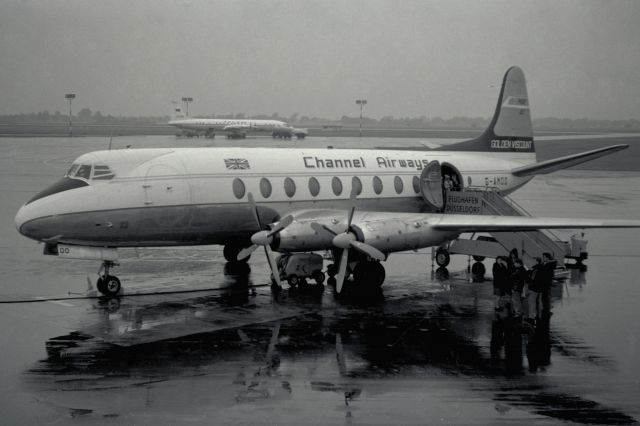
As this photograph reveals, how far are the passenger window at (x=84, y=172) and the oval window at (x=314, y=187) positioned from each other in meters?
6.13

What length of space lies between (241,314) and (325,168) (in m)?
6.75

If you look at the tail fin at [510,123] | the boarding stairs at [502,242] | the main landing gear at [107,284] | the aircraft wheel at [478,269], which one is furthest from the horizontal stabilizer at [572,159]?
the main landing gear at [107,284]

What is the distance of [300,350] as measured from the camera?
15.0 meters

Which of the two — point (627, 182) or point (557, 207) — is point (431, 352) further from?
point (627, 182)

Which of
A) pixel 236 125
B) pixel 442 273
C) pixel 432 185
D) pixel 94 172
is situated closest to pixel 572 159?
pixel 432 185

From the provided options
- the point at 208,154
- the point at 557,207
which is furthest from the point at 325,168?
the point at 557,207

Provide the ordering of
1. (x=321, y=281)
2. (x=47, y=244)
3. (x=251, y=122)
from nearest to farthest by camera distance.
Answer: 1. (x=47, y=244)
2. (x=321, y=281)
3. (x=251, y=122)

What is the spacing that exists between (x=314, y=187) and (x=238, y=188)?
2.45 m

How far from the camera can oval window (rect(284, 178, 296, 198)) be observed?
2214 centimetres

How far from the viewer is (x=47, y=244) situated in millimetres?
19172

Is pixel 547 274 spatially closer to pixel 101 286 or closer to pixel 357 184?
pixel 357 184

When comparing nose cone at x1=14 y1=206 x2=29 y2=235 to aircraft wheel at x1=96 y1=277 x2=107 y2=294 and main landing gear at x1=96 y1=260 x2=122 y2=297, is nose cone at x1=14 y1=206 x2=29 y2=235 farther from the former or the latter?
aircraft wheel at x1=96 y1=277 x2=107 y2=294

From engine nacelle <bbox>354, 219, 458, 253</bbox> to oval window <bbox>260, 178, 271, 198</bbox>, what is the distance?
3.07 meters

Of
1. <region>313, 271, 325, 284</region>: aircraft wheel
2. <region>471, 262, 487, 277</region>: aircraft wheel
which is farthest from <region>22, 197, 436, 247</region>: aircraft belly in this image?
<region>471, 262, 487, 277</region>: aircraft wheel
